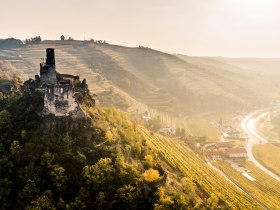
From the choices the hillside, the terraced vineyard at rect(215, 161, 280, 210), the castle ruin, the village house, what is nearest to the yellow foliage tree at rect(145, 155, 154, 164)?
the hillside

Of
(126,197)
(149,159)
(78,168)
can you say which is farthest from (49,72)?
→ (126,197)

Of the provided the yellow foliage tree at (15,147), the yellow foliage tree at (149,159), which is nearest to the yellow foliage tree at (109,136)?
the yellow foliage tree at (149,159)

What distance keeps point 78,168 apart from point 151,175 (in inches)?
563

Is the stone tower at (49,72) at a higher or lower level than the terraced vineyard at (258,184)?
higher

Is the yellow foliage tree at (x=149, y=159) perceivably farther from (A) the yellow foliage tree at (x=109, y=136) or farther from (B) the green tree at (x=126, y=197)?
(B) the green tree at (x=126, y=197)

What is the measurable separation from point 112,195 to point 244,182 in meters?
74.3

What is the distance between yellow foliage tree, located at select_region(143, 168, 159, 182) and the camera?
7859 centimetres

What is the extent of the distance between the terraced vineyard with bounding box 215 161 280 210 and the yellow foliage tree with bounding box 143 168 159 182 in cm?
4538

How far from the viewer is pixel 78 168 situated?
247 feet

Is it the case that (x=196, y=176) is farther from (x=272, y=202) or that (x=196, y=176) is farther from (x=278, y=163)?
(x=278, y=163)

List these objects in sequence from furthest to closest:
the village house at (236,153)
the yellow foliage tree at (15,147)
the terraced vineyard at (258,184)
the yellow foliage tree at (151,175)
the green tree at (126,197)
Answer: the village house at (236,153)
the terraced vineyard at (258,184)
the yellow foliage tree at (151,175)
the yellow foliage tree at (15,147)
the green tree at (126,197)

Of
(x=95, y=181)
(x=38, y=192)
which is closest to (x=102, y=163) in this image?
(x=95, y=181)

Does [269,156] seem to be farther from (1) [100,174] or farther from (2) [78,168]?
(2) [78,168]

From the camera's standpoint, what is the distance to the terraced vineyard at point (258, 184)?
386ft
